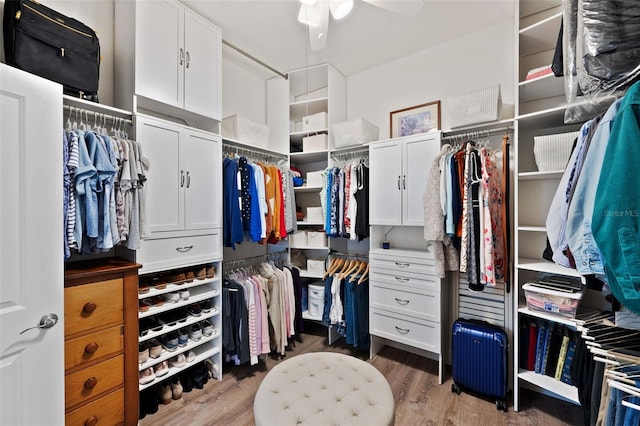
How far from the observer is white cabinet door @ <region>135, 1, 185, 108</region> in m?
1.80

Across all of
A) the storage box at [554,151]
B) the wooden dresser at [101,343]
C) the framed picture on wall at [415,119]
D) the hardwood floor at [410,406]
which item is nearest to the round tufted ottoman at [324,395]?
the hardwood floor at [410,406]

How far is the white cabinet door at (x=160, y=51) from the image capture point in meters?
1.80

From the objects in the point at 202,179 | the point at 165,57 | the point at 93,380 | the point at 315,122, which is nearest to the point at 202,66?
the point at 165,57

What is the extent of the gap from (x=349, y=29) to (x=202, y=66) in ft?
4.08

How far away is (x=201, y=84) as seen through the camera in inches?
84.7

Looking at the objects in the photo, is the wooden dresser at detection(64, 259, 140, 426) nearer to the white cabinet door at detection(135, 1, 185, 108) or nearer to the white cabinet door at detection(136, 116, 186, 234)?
the white cabinet door at detection(136, 116, 186, 234)

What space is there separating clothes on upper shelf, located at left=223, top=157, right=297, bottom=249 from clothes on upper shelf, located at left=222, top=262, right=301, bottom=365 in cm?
34

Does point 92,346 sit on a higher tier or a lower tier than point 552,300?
lower

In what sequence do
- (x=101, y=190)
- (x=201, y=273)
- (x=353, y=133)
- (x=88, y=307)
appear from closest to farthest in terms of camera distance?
(x=88, y=307)
(x=101, y=190)
(x=201, y=273)
(x=353, y=133)

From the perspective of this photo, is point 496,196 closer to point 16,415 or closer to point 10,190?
point 10,190

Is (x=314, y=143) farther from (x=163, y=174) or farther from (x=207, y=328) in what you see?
(x=207, y=328)

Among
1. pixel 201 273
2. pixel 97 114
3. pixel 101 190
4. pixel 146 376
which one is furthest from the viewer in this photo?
pixel 201 273

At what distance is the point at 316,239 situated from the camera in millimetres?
2949

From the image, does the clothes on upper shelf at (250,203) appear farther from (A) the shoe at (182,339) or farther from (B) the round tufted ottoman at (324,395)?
(B) the round tufted ottoman at (324,395)
